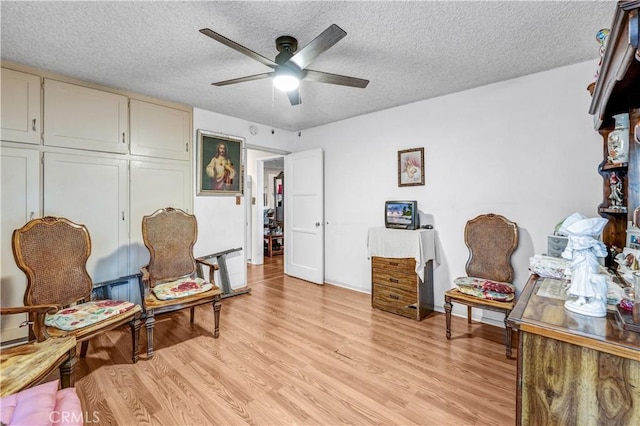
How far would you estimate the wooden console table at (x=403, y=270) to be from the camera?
3.07 meters

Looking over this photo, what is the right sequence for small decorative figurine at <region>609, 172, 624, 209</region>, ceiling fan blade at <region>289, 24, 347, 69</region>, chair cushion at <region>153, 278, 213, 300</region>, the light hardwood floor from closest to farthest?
ceiling fan blade at <region>289, 24, 347, 69</region> < the light hardwood floor < small decorative figurine at <region>609, 172, 624, 209</region> < chair cushion at <region>153, 278, 213, 300</region>

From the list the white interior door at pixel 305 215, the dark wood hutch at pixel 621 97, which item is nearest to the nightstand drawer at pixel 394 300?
the white interior door at pixel 305 215

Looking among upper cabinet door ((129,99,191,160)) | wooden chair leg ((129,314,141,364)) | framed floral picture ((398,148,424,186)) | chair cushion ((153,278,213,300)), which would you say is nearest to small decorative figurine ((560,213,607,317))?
framed floral picture ((398,148,424,186))

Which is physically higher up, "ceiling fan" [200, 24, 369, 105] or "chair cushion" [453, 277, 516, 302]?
"ceiling fan" [200, 24, 369, 105]

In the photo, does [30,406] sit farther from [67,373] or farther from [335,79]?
[335,79]

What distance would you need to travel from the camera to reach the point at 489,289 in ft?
8.25

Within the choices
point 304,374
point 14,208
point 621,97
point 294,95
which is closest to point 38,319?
point 14,208

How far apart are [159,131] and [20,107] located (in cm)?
114

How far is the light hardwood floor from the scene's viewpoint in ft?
5.61

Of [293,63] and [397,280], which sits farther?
[397,280]

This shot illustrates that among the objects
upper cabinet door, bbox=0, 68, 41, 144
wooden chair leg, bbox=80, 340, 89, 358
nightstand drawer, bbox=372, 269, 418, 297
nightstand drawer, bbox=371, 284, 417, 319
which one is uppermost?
upper cabinet door, bbox=0, 68, 41, 144

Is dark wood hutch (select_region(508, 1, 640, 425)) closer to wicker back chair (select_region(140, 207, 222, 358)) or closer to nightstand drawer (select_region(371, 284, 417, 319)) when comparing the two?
nightstand drawer (select_region(371, 284, 417, 319))

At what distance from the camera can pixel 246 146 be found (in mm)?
4301

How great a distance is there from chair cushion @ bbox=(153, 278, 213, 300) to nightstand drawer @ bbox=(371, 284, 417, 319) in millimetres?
1861
